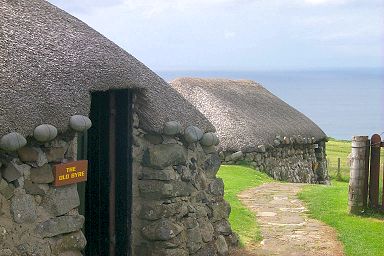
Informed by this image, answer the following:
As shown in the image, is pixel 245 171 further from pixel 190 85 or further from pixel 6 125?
pixel 6 125

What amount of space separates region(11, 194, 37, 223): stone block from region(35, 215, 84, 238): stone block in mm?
152

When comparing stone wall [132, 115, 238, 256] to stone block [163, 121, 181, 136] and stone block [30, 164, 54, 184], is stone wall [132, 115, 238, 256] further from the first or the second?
stone block [30, 164, 54, 184]

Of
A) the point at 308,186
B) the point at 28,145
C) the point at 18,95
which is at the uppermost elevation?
the point at 18,95

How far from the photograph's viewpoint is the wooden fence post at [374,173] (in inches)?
458

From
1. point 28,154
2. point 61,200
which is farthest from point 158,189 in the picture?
point 28,154

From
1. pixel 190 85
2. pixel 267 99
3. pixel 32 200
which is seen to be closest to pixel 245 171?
pixel 190 85

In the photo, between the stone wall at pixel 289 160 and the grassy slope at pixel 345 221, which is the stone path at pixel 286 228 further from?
the stone wall at pixel 289 160

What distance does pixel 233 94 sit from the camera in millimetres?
23047

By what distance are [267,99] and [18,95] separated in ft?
62.8

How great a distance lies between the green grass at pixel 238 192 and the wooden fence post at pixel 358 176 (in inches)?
75.1

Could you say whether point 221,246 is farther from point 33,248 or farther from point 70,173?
point 33,248

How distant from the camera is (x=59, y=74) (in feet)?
22.2

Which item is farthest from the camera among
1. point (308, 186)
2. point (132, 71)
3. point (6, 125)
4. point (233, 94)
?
point (233, 94)

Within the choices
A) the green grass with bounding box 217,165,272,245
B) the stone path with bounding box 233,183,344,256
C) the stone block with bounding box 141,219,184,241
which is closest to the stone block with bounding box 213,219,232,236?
the stone path with bounding box 233,183,344,256
